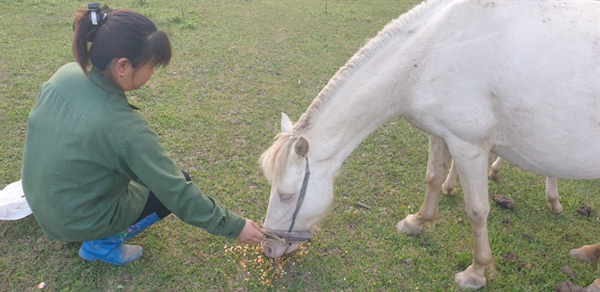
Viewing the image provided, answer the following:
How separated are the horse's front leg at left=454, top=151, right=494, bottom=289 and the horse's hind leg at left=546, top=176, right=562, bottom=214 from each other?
117cm

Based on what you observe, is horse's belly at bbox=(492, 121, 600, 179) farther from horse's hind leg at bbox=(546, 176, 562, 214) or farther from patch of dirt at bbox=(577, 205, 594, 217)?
patch of dirt at bbox=(577, 205, 594, 217)

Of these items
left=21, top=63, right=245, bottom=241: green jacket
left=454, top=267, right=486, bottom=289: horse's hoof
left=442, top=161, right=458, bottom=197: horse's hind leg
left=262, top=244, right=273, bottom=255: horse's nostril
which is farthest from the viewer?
left=442, top=161, right=458, bottom=197: horse's hind leg

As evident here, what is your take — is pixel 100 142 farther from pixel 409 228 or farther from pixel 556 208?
pixel 556 208

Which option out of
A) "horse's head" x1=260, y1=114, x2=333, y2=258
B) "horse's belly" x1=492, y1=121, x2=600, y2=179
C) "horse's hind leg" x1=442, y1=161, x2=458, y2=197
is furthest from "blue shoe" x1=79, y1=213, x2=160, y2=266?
"horse's hind leg" x1=442, y1=161, x2=458, y2=197

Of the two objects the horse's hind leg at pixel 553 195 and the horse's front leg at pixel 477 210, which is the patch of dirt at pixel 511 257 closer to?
the horse's front leg at pixel 477 210

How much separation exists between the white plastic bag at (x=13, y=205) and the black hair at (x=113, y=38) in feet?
5.19

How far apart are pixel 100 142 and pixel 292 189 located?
3.65 ft

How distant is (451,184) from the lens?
12.2 feet

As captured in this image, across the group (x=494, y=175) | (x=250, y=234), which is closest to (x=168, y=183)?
(x=250, y=234)

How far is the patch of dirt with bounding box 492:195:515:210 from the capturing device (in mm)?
3602

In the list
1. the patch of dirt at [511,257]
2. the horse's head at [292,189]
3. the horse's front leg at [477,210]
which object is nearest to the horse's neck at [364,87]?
the horse's head at [292,189]

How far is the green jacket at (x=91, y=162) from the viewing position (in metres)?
1.97

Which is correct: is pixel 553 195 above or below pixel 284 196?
below

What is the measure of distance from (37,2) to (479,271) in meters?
9.13
